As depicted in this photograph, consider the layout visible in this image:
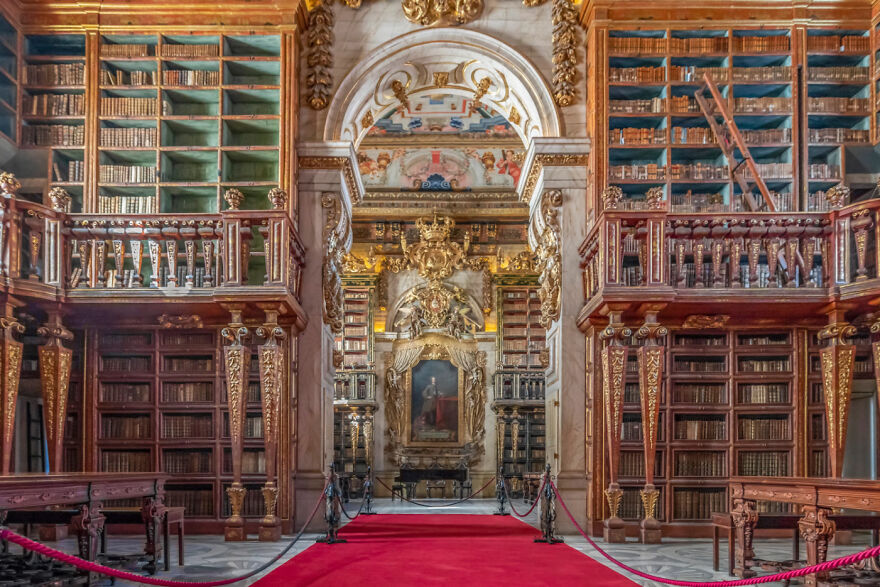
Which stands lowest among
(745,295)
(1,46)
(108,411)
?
(108,411)

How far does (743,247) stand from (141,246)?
6.04m

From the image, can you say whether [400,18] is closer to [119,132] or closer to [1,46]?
[119,132]

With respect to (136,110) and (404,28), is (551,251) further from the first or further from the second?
(136,110)

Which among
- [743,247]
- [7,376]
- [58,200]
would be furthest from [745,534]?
[58,200]

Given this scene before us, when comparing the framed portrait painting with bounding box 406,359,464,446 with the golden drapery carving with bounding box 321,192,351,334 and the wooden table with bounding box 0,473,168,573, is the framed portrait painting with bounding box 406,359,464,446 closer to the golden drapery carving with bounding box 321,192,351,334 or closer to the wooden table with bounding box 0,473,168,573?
the golden drapery carving with bounding box 321,192,351,334

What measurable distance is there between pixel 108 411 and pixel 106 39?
4258 millimetres

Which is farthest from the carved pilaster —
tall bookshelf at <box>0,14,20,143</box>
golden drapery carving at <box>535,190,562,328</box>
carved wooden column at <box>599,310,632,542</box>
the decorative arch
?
tall bookshelf at <box>0,14,20,143</box>

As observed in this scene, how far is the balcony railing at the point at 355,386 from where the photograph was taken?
57.8 feet

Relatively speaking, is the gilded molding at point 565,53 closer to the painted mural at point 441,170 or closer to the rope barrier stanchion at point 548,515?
the rope barrier stanchion at point 548,515

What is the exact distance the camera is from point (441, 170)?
18453 millimetres

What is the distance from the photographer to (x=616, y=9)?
10.1 meters

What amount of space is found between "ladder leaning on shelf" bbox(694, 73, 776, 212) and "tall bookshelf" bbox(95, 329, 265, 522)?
5763 millimetres

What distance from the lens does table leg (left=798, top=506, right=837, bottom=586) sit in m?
5.31

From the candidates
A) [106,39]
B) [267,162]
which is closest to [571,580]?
[267,162]
